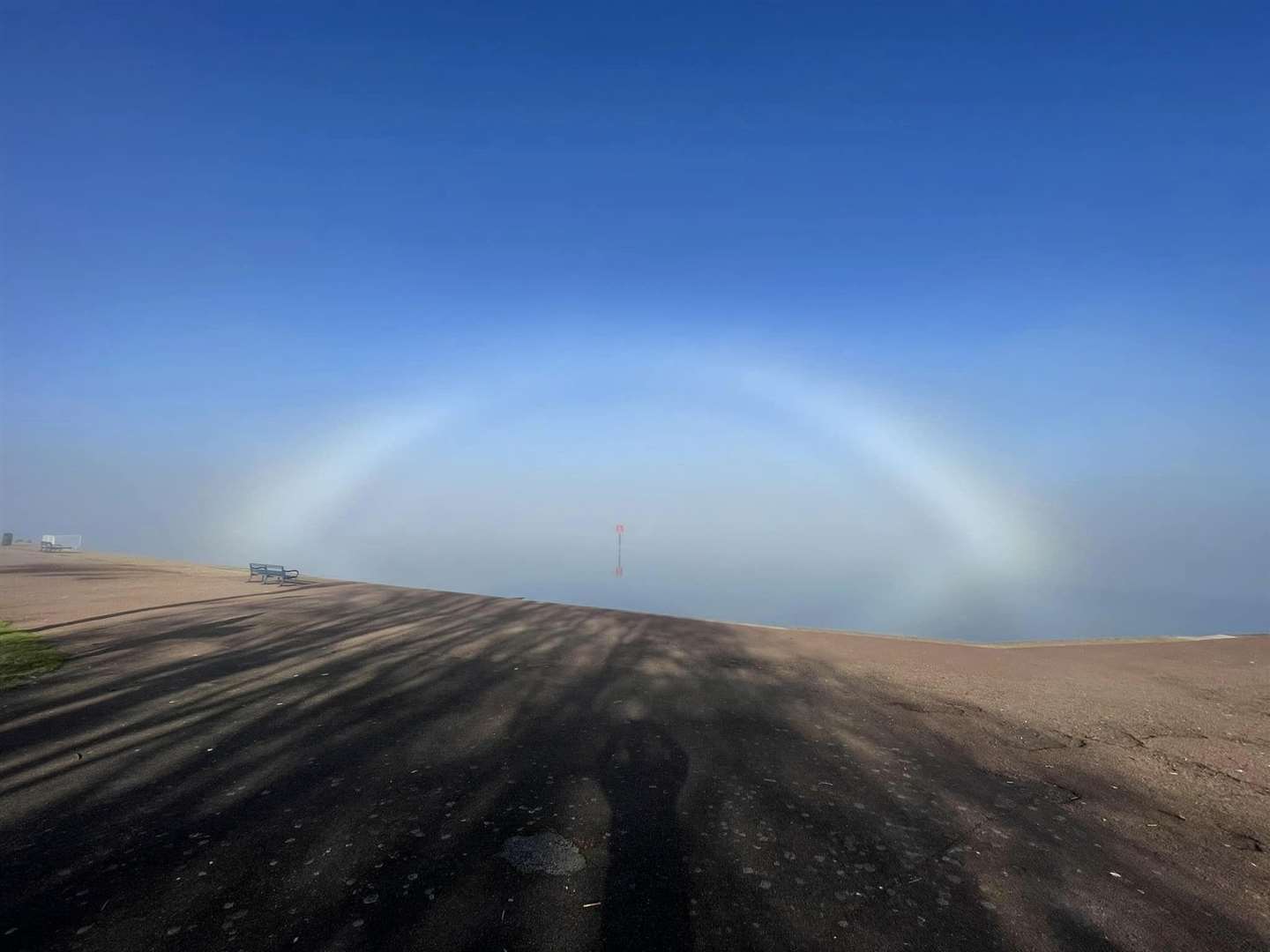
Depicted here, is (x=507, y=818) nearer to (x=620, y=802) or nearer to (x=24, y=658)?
(x=620, y=802)

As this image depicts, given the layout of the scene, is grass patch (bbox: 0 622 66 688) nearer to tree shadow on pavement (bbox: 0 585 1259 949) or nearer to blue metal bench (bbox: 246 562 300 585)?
tree shadow on pavement (bbox: 0 585 1259 949)

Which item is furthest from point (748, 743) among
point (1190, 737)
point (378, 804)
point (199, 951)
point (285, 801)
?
point (1190, 737)

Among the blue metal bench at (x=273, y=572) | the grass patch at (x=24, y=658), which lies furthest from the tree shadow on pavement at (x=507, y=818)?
the blue metal bench at (x=273, y=572)

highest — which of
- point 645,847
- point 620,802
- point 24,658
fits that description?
point 24,658

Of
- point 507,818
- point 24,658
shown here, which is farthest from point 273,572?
point 507,818

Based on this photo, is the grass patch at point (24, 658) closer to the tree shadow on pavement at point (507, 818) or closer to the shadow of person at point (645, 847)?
the tree shadow on pavement at point (507, 818)

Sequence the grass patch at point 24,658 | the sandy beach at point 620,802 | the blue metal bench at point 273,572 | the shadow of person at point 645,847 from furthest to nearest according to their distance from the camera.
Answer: the blue metal bench at point 273,572 < the grass patch at point 24,658 < the sandy beach at point 620,802 < the shadow of person at point 645,847
